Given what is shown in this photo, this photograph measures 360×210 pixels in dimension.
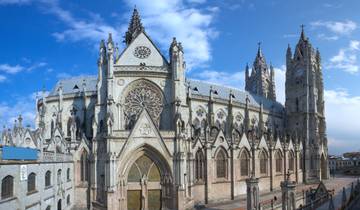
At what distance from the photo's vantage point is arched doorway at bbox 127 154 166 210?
133 feet

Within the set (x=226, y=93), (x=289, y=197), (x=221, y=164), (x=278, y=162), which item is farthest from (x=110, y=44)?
(x=278, y=162)

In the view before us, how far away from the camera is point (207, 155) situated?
1829 inches

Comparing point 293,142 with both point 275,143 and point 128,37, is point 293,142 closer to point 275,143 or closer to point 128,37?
point 275,143

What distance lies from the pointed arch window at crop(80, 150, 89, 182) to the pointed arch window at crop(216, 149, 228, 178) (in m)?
17.2

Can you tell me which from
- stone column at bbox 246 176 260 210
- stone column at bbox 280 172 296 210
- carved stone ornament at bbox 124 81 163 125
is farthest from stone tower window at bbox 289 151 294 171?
stone column at bbox 280 172 296 210

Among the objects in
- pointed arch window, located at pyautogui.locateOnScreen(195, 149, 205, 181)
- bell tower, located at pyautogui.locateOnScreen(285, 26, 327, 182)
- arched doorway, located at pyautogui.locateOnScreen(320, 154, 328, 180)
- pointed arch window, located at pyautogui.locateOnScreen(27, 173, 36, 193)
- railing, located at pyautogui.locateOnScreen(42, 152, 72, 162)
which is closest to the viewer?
pointed arch window, located at pyautogui.locateOnScreen(27, 173, 36, 193)

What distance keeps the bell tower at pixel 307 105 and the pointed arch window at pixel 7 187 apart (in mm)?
59268

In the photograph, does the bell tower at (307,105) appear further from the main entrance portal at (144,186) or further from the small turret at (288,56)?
the main entrance portal at (144,186)

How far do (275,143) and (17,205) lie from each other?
45.3 metres

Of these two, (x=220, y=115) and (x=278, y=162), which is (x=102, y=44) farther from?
(x=278, y=162)

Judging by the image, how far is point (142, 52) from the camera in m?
48.4

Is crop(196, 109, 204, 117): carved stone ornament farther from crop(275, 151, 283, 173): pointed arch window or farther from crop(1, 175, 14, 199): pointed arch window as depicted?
crop(1, 175, 14, 199): pointed arch window

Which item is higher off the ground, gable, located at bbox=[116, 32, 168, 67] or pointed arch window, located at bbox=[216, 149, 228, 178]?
gable, located at bbox=[116, 32, 168, 67]

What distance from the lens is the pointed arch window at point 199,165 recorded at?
4612 centimetres
